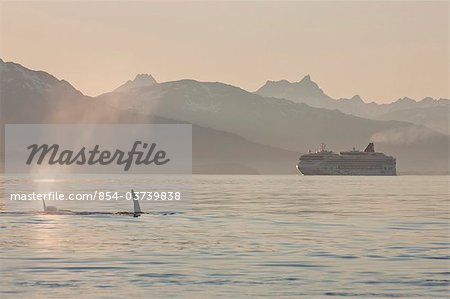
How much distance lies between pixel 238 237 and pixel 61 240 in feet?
42.4

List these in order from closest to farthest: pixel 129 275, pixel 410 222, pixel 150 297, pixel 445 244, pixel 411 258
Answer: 1. pixel 150 297
2. pixel 129 275
3. pixel 411 258
4. pixel 445 244
5. pixel 410 222

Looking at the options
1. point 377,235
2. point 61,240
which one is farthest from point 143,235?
point 377,235

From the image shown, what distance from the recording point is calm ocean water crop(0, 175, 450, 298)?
154 ft

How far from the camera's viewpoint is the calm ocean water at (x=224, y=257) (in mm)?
47031

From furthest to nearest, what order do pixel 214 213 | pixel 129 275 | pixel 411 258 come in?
pixel 214 213 < pixel 411 258 < pixel 129 275

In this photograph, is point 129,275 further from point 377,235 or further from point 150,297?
point 377,235

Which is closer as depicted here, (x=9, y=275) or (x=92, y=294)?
(x=92, y=294)

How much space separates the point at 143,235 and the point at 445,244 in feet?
73.9

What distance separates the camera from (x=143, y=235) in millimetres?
76500

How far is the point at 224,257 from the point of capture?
59812mm

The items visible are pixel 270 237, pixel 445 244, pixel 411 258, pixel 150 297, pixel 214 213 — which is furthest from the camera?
pixel 214 213

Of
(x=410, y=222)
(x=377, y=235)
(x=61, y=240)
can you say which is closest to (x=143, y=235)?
(x=61, y=240)

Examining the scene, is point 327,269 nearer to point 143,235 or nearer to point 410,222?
point 143,235

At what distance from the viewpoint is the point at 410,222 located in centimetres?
9319
